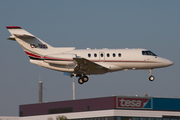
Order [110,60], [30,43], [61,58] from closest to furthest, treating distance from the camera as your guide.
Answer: [61,58], [110,60], [30,43]

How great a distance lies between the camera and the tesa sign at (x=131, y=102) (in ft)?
160

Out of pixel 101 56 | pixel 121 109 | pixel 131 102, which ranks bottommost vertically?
pixel 121 109

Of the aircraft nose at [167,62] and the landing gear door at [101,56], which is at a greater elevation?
the landing gear door at [101,56]

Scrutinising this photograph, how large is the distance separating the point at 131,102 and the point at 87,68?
1330 centimetres

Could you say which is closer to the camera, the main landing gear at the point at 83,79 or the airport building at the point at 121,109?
the main landing gear at the point at 83,79

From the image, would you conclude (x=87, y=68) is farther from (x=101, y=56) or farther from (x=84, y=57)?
(x=101, y=56)

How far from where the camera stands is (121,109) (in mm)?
48344

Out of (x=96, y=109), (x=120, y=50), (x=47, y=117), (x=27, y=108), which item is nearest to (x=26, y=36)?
(x=120, y=50)

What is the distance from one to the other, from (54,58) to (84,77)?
394 cm

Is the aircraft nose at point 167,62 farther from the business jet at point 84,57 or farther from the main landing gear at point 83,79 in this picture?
the main landing gear at point 83,79

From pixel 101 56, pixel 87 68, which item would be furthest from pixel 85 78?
pixel 101 56

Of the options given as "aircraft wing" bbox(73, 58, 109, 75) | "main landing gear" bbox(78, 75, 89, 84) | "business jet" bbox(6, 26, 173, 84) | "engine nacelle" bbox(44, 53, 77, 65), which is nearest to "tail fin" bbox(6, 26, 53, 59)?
"business jet" bbox(6, 26, 173, 84)

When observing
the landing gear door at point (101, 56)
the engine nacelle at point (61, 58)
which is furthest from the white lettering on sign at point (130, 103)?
the engine nacelle at point (61, 58)

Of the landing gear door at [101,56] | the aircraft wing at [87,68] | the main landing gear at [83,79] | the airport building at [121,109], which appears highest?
the landing gear door at [101,56]
